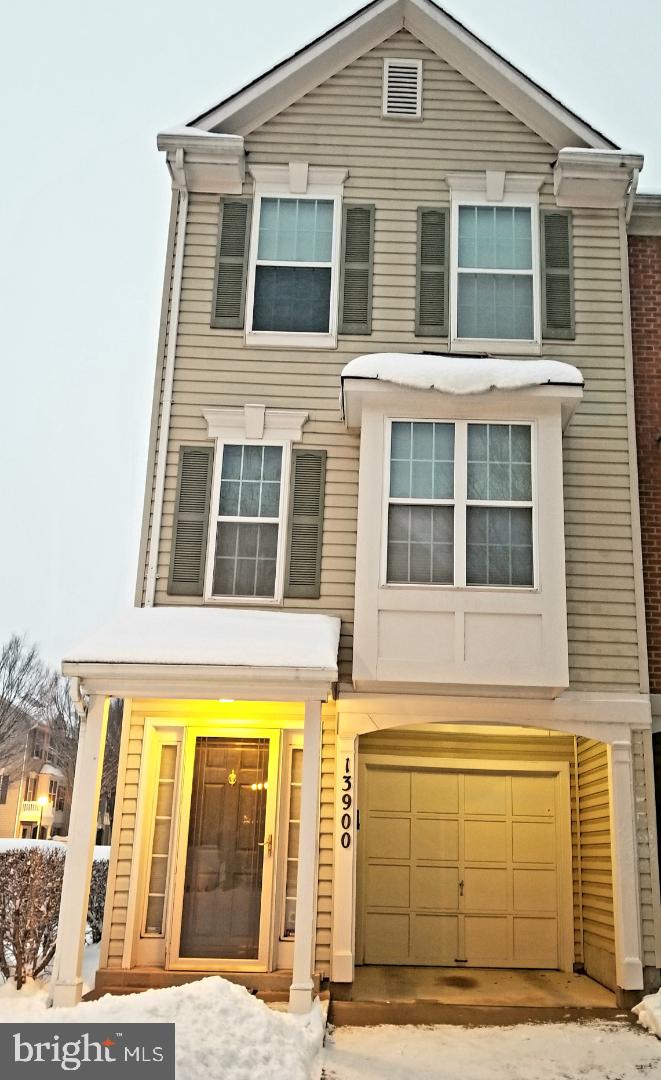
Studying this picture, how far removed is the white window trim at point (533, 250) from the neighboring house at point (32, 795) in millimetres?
30321

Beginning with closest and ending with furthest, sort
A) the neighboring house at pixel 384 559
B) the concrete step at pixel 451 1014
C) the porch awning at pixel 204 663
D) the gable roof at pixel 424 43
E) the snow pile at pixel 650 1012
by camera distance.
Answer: the snow pile at pixel 650 1012 < the porch awning at pixel 204 663 < the concrete step at pixel 451 1014 < the neighboring house at pixel 384 559 < the gable roof at pixel 424 43

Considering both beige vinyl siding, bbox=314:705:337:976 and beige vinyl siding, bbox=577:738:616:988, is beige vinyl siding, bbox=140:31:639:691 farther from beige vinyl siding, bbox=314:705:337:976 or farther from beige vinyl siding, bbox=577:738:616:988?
beige vinyl siding, bbox=577:738:616:988

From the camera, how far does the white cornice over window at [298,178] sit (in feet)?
32.9

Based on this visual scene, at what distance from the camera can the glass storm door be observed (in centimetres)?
845

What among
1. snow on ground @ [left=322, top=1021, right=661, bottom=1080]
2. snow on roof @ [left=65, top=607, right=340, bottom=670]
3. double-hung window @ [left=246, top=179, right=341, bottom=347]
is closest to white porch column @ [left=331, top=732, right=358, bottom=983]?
snow on ground @ [left=322, top=1021, right=661, bottom=1080]

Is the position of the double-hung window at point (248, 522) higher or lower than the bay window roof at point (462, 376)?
lower

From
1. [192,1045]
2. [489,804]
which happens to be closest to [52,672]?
[489,804]

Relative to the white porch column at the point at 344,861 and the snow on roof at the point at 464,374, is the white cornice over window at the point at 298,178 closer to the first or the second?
the snow on roof at the point at 464,374

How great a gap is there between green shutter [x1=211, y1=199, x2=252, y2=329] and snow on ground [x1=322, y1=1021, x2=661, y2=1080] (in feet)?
22.1

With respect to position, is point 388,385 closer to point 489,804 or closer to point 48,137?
point 489,804

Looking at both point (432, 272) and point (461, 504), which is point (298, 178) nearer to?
point (432, 272)

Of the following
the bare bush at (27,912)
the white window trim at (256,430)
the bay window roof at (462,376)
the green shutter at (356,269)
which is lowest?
the bare bush at (27,912)

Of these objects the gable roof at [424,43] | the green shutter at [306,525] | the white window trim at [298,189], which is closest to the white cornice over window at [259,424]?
the green shutter at [306,525]

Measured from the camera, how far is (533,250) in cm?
996
